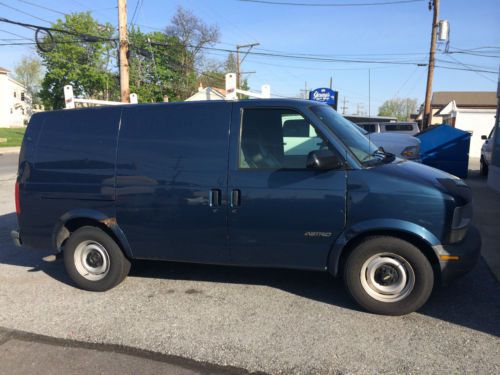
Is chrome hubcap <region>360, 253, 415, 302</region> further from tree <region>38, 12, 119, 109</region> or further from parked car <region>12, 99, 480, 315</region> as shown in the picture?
tree <region>38, 12, 119, 109</region>

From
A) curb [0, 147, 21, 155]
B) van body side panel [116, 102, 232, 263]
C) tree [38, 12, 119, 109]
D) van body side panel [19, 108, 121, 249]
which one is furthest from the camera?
tree [38, 12, 119, 109]

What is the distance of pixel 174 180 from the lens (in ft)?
14.3

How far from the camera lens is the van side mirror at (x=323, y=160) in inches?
153

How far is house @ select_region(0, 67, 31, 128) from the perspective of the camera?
70125 millimetres

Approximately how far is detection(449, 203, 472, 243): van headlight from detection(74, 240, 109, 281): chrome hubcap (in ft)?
11.6

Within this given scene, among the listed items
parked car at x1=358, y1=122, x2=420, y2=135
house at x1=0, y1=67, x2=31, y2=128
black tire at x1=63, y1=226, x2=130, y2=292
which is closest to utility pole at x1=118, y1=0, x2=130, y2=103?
A: parked car at x1=358, y1=122, x2=420, y2=135

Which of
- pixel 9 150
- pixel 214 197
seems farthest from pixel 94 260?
pixel 9 150

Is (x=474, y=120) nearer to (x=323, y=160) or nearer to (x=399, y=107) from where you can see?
(x=323, y=160)

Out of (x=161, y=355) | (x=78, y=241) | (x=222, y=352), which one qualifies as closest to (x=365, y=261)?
(x=222, y=352)

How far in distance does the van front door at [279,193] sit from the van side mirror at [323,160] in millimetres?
79

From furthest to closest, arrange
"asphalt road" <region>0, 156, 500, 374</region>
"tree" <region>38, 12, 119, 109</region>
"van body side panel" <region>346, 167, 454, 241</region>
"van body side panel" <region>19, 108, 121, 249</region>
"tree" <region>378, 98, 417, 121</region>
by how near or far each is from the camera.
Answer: "tree" <region>378, 98, 417, 121</region> → "tree" <region>38, 12, 119, 109</region> → "van body side panel" <region>19, 108, 121, 249</region> → "van body side panel" <region>346, 167, 454, 241</region> → "asphalt road" <region>0, 156, 500, 374</region>

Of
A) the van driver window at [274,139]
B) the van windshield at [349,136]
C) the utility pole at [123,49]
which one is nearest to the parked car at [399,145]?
the van windshield at [349,136]

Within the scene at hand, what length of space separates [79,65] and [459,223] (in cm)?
A: 5518

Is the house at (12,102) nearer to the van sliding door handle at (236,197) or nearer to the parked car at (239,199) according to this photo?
the parked car at (239,199)
